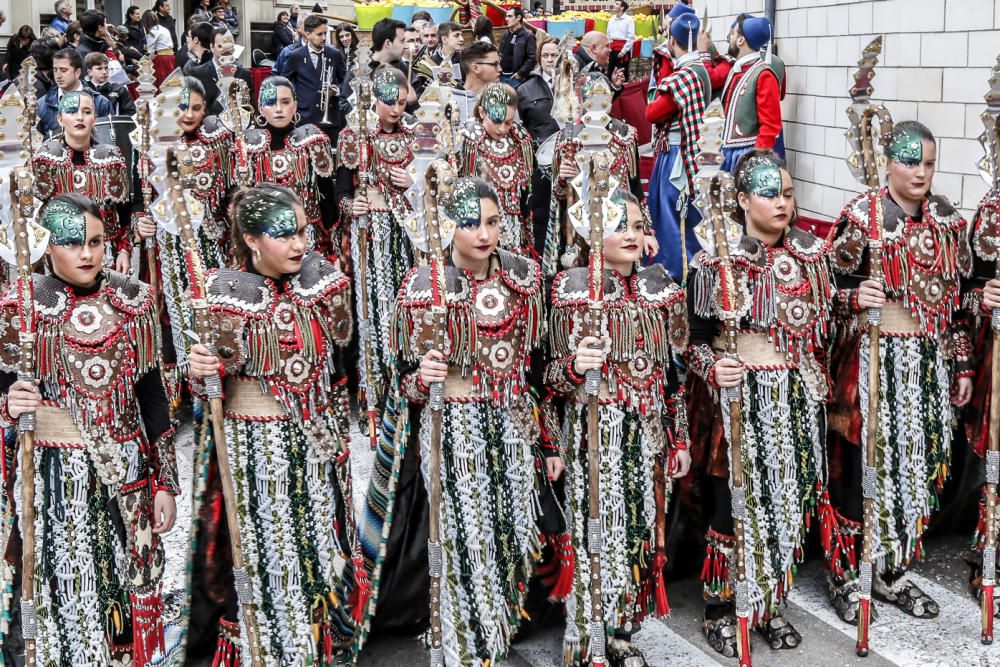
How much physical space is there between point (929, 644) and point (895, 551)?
447mm

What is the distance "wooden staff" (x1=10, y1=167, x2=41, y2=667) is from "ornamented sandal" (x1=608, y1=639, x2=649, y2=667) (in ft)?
7.34

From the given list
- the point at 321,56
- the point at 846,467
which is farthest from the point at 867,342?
the point at 321,56

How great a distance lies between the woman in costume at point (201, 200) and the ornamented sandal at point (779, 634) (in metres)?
4.40

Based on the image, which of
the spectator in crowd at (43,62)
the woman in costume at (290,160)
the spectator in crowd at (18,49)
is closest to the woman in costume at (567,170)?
the woman in costume at (290,160)

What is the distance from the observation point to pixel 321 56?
1366 centimetres

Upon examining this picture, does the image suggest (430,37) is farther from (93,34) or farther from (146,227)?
(146,227)

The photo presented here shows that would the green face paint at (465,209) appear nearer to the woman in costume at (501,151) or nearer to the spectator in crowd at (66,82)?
the woman in costume at (501,151)

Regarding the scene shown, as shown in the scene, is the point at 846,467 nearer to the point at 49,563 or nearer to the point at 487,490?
the point at 487,490

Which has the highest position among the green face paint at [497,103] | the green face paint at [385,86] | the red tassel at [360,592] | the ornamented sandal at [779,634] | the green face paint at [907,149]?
the green face paint at [385,86]

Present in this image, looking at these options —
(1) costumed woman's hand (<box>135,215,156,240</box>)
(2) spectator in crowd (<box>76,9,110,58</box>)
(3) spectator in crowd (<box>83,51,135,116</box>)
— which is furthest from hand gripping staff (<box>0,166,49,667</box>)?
(2) spectator in crowd (<box>76,9,110,58</box>)

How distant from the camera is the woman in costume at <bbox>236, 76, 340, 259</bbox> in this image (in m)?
8.41

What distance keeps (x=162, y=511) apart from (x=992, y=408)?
3.59m

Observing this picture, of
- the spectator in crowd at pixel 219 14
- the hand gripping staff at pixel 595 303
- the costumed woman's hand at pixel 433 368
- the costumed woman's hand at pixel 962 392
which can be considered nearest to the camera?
the costumed woman's hand at pixel 433 368

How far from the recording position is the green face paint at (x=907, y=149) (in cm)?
548
